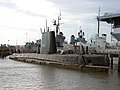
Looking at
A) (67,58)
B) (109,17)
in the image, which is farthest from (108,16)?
(67,58)

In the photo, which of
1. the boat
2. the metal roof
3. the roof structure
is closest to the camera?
the boat

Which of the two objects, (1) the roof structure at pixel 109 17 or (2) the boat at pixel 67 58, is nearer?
(2) the boat at pixel 67 58

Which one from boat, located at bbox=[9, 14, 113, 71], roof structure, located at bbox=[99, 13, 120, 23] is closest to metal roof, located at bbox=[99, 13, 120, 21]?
roof structure, located at bbox=[99, 13, 120, 23]

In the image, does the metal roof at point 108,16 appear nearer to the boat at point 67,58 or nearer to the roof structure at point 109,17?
the roof structure at point 109,17

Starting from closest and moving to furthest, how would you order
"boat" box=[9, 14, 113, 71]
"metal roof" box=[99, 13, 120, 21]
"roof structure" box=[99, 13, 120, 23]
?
1. "boat" box=[9, 14, 113, 71]
2. "metal roof" box=[99, 13, 120, 21]
3. "roof structure" box=[99, 13, 120, 23]

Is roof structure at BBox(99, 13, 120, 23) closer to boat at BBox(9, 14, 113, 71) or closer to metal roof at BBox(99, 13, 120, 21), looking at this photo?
metal roof at BBox(99, 13, 120, 21)

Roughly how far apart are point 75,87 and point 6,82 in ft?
22.0

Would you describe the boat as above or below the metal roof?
below

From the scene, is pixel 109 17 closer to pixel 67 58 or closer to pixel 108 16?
pixel 108 16

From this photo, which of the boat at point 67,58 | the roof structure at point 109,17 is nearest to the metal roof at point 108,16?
the roof structure at point 109,17

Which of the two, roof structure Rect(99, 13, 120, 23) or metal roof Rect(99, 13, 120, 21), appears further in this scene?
roof structure Rect(99, 13, 120, 23)

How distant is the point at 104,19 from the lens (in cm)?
7106

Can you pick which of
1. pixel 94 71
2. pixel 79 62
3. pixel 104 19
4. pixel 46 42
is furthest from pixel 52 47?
pixel 104 19

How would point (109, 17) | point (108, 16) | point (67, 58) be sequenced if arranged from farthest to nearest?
point (108, 16)
point (109, 17)
point (67, 58)
